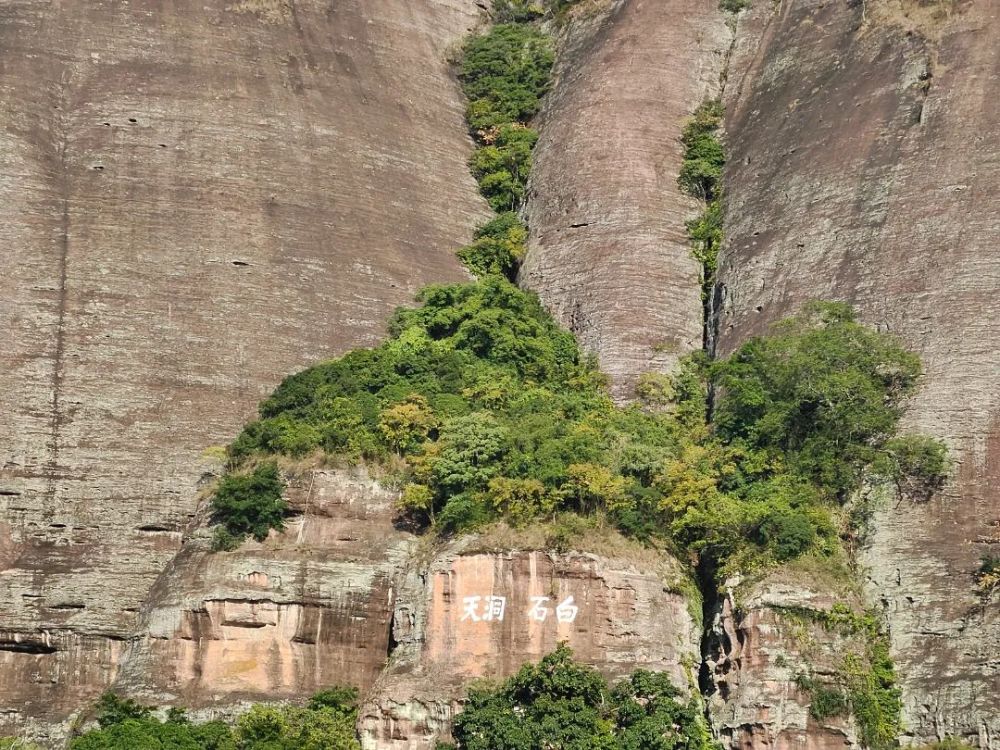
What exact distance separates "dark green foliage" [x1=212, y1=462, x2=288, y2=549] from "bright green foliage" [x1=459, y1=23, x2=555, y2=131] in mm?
18700

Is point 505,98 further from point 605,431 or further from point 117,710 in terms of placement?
point 117,710

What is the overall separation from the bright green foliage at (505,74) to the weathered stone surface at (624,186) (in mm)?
827

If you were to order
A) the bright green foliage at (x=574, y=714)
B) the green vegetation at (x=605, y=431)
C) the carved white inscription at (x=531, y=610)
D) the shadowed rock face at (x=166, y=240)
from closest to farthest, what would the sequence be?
1. the bright green foliage at (x=574, y=714)
2. the carved white inscription at (x=531, y=610)
3. the green vegetation at (x=605, y=431)
4. the shadowed rock face at (x=166, y=240)

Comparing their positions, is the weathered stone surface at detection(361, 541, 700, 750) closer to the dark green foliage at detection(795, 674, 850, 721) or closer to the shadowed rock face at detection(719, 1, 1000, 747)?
the dark green foliage at detection(795, 674, 850, 721)

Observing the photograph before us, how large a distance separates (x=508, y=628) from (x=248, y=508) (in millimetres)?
5880

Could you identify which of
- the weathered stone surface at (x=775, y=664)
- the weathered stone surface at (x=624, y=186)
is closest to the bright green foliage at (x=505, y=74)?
the weathered stone surface at (x=624, y=186)

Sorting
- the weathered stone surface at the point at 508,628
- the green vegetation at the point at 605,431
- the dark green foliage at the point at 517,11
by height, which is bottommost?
the weathered stone surface at the point at 508,628

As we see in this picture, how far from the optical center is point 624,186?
2057 inches

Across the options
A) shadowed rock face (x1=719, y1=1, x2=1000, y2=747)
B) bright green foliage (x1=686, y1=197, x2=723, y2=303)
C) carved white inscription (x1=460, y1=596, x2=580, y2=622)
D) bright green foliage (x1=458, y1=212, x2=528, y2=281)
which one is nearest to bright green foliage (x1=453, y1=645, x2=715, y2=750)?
carved white inscription (x1=460, y1=596, x2=580, y2=622)

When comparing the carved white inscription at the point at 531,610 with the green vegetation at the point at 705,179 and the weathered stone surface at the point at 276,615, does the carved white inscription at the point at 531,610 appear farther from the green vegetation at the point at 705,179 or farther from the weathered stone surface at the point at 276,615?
the green vegetation at the point at 705,179

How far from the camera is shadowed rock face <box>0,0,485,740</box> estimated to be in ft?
142

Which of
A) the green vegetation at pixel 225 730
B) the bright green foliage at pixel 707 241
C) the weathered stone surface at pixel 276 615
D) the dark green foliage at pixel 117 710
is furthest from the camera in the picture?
the bright green foliage at pixel 707 241

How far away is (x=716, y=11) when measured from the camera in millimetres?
57844

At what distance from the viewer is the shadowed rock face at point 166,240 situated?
43219mm
